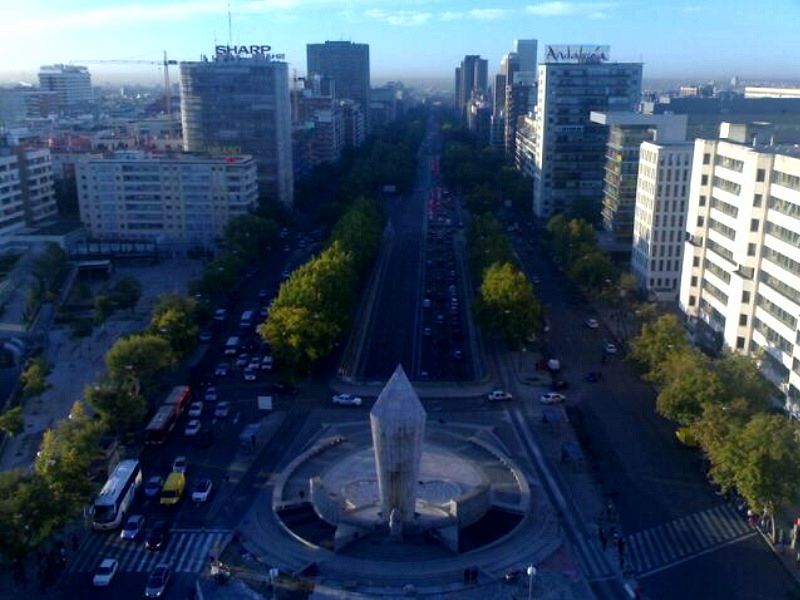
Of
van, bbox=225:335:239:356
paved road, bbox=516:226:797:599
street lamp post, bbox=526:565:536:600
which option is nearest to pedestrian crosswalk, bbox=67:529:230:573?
street lamp post, bbox=526:565:536:600

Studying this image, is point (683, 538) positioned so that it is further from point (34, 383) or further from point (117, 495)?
point (34, 383)

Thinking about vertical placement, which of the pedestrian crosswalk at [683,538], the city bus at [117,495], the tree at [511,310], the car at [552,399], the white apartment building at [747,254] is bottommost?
the pedestrian crosswalk at [683,538]

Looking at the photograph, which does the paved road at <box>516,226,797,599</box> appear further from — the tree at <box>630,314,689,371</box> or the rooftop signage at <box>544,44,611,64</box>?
the rooftop signage at <box>544,44,611,64</box>

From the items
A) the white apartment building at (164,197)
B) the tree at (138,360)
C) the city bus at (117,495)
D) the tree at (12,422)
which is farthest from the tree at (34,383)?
the white apartment building at (164,197)

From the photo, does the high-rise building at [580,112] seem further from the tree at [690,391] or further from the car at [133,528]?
the car at [133,528]

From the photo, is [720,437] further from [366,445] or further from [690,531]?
[366,445]

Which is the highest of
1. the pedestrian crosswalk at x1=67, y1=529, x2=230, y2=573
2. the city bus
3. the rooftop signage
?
the rooftop signage
